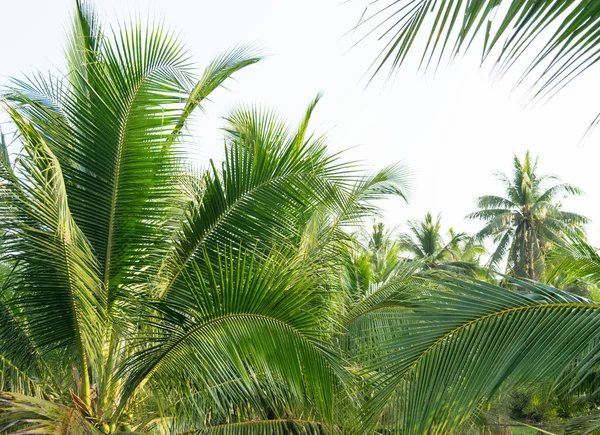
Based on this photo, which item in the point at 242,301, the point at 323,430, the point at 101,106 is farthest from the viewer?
the point at 323,430

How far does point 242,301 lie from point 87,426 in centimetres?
136

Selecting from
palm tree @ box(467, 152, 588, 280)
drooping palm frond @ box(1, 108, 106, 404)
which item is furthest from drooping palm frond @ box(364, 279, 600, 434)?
palm tree @ box(467, 152, 588, 280)

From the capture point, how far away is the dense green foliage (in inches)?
119

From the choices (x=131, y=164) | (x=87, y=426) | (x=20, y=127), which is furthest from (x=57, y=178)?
(x=87, y=426)

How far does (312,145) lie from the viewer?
5.34 meters

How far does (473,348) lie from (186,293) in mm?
2841

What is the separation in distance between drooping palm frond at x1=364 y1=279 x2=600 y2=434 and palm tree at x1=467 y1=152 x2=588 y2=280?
79.5ft

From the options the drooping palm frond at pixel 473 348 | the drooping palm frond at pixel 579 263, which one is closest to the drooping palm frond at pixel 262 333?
the drooping palm frond at pixel 473 348

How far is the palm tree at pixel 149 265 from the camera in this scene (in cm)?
419

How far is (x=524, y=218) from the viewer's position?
27.1 metres

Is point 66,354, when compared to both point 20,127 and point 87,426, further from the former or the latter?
point 20,127

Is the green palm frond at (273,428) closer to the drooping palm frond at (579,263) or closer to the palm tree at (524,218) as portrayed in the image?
the drooping palm frond at (579,263)

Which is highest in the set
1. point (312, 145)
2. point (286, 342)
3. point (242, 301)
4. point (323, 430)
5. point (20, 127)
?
point (312, 145)

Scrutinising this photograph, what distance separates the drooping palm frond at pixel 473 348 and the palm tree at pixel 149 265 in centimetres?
116
